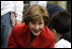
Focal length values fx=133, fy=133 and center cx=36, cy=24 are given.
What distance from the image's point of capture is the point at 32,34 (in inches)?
86.1

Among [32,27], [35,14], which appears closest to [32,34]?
[32,27]

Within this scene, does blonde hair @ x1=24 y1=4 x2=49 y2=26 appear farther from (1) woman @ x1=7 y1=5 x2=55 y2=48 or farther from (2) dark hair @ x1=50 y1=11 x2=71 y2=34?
(2) dark hair @ x1=50 y1=11 x2=71 y2=34

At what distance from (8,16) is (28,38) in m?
0.53

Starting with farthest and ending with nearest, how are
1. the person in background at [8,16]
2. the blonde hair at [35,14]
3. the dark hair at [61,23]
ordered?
the person in background at [8,16] → the dark hair at [61,23] → the blonde hair at [35,14]

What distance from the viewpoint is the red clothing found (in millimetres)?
2068

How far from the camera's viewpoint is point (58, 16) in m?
2.06

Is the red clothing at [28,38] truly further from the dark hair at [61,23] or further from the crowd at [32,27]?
the dark hair at [61,23]

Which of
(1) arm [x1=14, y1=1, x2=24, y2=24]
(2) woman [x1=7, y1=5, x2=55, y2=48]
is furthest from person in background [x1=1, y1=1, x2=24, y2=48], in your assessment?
(2) woman [x1=7, y1=5, x2=55, y2=48]

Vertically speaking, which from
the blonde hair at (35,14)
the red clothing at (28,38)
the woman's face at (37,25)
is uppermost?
the blonde hair at (35,14)

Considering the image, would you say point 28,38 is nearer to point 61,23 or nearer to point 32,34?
point 32,34

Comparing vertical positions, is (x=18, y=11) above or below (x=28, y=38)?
above

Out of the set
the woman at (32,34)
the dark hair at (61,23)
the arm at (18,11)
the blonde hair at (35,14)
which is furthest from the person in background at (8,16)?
the dark hair at (61,23)

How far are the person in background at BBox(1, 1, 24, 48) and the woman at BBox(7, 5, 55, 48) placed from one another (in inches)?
6.7

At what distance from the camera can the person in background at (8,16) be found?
2.24m
